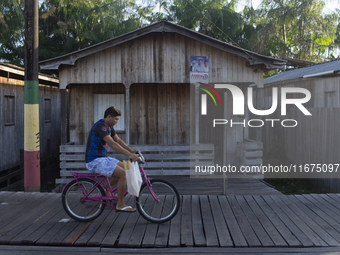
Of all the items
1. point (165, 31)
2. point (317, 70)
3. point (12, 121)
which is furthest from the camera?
point (317, 70)

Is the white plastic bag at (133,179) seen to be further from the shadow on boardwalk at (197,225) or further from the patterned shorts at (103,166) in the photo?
the shadow on boardwalk at (197,225)

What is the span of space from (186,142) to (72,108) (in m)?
3.90

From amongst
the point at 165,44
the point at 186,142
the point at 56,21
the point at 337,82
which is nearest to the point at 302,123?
the point at 337,82

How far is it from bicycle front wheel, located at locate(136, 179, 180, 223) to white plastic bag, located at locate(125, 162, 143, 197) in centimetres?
15

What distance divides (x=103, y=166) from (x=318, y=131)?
752 centimetres

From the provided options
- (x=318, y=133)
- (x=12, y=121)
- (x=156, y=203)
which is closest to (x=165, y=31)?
(x=318, y=133)

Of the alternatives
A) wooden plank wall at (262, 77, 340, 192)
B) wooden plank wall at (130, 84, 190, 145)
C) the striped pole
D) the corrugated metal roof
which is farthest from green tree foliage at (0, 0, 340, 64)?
the striped pole

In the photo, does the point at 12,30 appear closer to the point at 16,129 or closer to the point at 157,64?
the point at 16,129

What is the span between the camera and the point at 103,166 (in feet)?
19.0

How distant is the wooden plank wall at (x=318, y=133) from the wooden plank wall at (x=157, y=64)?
2238mm

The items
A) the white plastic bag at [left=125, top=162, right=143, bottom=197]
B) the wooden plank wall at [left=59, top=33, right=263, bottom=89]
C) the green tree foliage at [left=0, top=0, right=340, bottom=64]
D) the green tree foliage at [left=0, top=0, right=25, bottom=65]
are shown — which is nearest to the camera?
the white plastic bag at [left=125, top=162, right=143, bottom=197]

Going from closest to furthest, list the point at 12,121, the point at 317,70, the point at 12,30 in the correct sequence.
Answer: the point at 12,121, the point at 317,70, the point at 12,30

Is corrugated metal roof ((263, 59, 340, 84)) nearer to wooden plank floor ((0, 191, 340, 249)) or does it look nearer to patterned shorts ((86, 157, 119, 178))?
wooden plank floor ((0, 191, 340, 249))

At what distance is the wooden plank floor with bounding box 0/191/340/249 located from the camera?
5.12m
